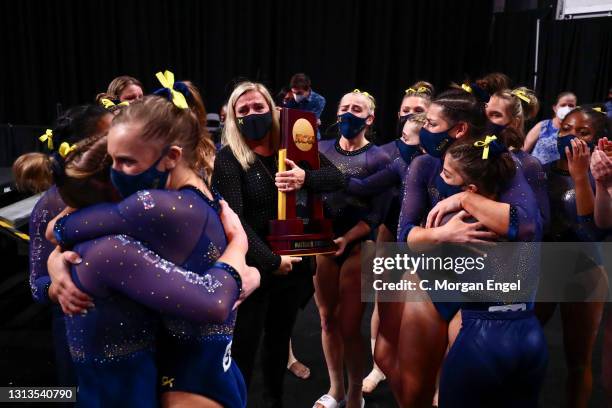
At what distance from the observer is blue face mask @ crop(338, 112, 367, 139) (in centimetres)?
304

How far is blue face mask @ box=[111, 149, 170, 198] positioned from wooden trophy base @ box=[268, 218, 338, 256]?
3.25ft

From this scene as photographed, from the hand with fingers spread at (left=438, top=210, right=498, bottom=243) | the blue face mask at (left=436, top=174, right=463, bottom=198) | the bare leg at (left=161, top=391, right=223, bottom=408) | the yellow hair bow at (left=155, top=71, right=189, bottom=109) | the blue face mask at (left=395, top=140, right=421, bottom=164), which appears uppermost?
the yellow hair bow at (left=155, top=71, right=189, bottom=109)

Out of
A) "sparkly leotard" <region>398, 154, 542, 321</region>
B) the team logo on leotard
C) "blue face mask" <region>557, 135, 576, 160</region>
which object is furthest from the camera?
"blue face mask" <region>557, 135, 576, 160</region>

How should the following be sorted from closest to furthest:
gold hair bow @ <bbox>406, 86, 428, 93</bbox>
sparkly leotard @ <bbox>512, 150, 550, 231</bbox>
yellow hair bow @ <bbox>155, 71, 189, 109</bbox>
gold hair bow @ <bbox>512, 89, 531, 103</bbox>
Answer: yellow hair bow @ <bbox>155, 71, 189, 109</bbox>
sparkly leotard @ <bbox>512, 150, 550, 231</bbox>
gold hair bow @ <bbox>512, 89, 531, 103</bbox>
gold hair bow @ <bbox>406, 86, 428, 93</bbox>

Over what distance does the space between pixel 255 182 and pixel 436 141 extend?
78 centimetres

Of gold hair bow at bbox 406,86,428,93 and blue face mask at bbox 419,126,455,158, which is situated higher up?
gold hair bow at bbox 406,86,428,93

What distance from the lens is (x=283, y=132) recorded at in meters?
2.29

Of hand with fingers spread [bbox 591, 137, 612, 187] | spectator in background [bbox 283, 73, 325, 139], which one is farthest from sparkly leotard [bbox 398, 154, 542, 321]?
spectator in background [bbox 283, 73, 325, 139]

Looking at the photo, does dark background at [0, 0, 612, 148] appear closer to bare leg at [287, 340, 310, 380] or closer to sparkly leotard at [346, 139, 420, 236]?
sparkly leotard at [346, 139, 420, 236]

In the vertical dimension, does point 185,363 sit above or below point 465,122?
below

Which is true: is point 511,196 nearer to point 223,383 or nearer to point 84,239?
point 223,383

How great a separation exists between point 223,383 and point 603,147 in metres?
1.83

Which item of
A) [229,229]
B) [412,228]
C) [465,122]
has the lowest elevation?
[412,228]

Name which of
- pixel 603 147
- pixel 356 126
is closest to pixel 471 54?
pixel 356 126
